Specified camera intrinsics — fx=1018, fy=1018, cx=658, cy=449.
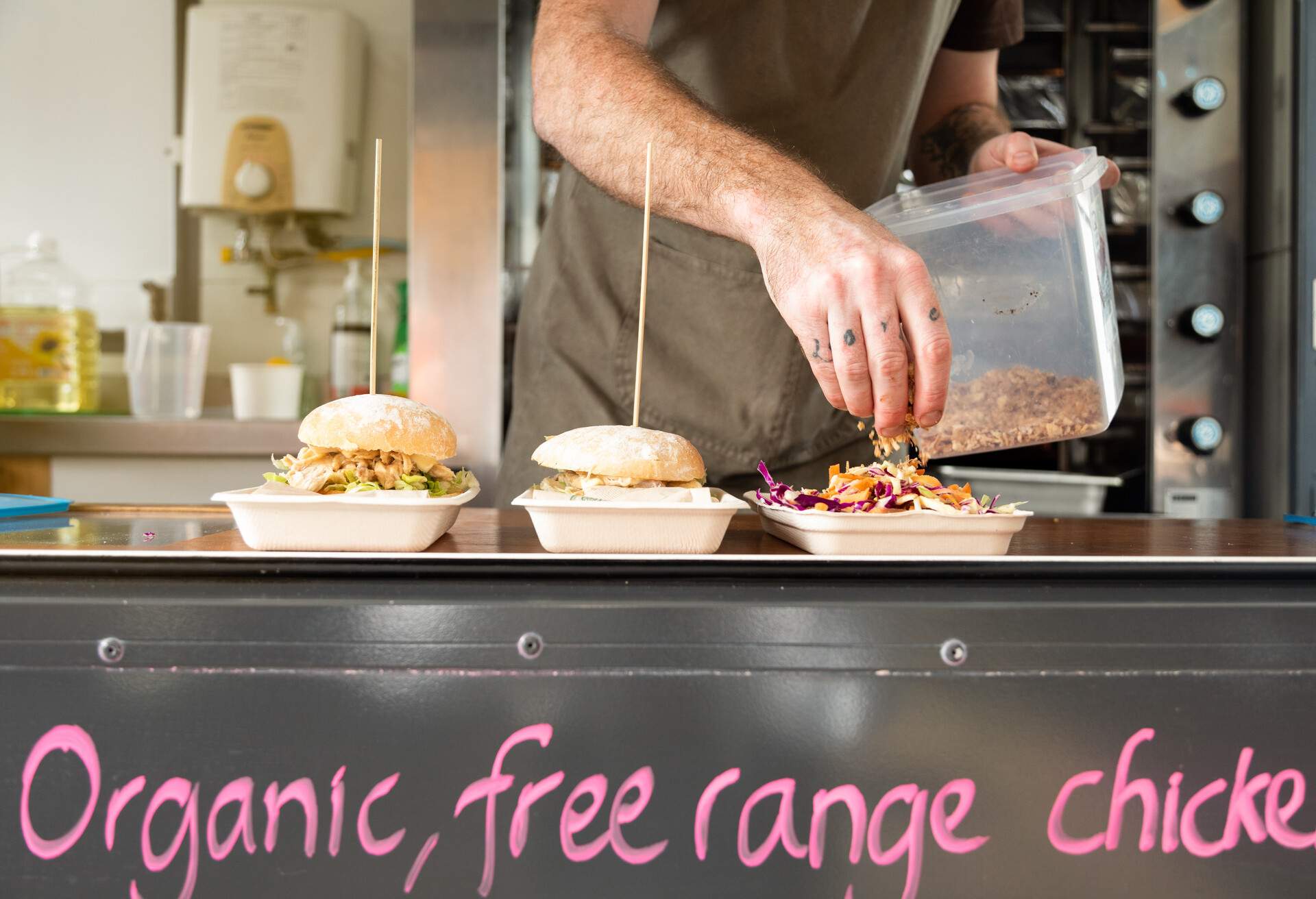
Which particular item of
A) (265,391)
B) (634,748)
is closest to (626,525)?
(634,748)

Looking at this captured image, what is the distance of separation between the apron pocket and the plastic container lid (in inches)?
19.1

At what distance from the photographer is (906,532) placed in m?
0.83

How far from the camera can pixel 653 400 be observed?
1705mm

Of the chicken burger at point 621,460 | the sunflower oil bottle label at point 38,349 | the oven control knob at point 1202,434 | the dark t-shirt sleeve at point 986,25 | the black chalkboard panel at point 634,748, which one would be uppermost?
the dark t-shirt sleeve at point 986,25

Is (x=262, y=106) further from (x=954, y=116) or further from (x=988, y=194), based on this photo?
(x=988, y=194)

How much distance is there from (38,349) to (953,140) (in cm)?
226

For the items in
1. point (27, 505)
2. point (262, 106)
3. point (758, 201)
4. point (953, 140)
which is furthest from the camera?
point (262, 106)

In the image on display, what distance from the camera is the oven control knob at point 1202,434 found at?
233 centimetres

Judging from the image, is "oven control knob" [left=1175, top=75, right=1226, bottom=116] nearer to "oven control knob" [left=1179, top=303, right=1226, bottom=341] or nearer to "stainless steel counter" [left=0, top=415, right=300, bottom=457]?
"oven control knob" [left=1179, top=303, right=1226, bottom=341]

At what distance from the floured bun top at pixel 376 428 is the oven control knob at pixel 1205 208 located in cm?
204

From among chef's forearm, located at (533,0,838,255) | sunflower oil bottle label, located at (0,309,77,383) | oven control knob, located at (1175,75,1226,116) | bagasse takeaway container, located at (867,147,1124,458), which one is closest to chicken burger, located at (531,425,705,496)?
chef's forearm, located at (533,0,838,255)

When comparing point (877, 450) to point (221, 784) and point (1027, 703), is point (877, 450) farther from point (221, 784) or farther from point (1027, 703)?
point (221, 784)

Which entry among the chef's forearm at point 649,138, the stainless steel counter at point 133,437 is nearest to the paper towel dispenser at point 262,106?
the stainless steel counter at point 133,437

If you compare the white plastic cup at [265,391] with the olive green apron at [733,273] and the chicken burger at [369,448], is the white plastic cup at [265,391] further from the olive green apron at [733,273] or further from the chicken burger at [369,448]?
the chicken burger at [369,448]
